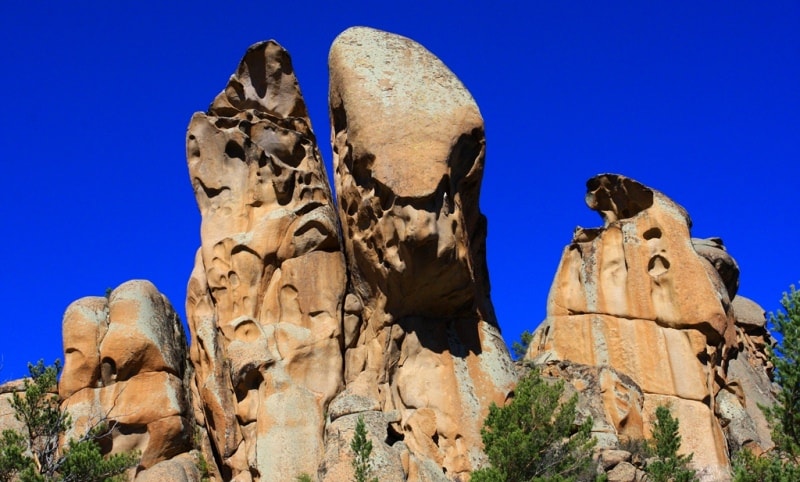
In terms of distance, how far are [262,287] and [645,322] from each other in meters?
8.94

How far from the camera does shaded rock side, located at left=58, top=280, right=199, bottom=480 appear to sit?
25.3 metres

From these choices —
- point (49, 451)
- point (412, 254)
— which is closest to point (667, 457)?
point (412, 254)

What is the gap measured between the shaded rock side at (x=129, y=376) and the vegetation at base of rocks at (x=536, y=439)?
26.6ft

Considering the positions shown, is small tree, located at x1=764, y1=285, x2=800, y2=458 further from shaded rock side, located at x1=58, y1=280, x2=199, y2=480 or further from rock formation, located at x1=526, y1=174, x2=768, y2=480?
shaded rock side, located at x1=58, y1=280, x2=199, y2=480

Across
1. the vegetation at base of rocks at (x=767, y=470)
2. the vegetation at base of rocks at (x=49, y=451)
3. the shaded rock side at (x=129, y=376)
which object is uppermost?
the shaded rock side at (x=129, y=376)

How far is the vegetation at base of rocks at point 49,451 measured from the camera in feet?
68.6

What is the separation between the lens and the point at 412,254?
2216 centimetres

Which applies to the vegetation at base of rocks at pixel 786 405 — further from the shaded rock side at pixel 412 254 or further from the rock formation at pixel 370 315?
the shaded rock side at pixel 412 254

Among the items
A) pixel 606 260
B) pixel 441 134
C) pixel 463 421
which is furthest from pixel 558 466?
pixel 606 260

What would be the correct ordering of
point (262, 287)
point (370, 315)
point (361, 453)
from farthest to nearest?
1. point (262, 287)
2. point (370, 315)
3. point (361, 453)

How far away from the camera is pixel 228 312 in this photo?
2441 centimetres

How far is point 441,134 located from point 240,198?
18.4 ft

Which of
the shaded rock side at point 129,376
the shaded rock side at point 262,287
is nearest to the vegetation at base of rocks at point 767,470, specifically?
the shaded rock side at point 262,287

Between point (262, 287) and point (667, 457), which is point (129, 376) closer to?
point (262, 287)
